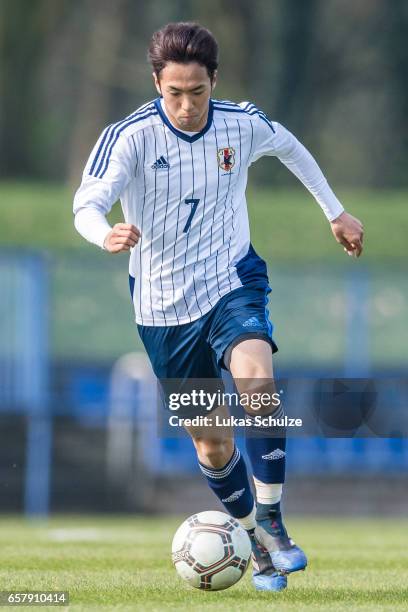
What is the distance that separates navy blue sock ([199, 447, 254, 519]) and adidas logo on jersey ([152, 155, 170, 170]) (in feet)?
4.54

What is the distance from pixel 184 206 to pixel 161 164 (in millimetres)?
215

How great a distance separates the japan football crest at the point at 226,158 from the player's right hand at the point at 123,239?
3.38 feet

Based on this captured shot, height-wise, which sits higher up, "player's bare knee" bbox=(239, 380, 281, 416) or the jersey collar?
the jersey collar

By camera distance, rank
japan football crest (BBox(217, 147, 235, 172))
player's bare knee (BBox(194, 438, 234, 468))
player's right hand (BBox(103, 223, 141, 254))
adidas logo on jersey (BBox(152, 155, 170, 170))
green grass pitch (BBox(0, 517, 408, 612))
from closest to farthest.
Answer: player's right hand (BBox(103, 223, 141, 254))
green grass pitch (BBox(0, 517, 408, 612))
adidas logo on jersey (BBox(152, 155, 170, 170))
japan football crest (BBox(217, 147, 235, 172))
player's bare knee (BBox(194, 438, 234, 468))

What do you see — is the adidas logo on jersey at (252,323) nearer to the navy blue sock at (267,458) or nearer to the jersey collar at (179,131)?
the navy blue sock at (267,458)

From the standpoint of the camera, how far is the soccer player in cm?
652

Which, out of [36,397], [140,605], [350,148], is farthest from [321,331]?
[140,605]

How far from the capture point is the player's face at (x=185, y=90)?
6.50 m

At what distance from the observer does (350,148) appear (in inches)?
1102

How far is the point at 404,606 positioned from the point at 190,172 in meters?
2.14

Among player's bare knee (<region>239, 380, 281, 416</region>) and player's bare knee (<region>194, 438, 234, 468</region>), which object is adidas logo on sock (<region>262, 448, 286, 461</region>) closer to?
player's bare knee (<region>239, 380, 281, 416</region>)

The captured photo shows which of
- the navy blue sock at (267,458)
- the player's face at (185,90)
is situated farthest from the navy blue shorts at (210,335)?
the player's face at (185,90)

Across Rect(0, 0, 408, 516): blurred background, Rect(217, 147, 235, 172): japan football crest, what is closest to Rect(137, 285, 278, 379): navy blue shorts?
Rect(217, 147, 235, 172): japan football crest

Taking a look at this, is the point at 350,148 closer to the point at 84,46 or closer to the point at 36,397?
the point at 84,46
